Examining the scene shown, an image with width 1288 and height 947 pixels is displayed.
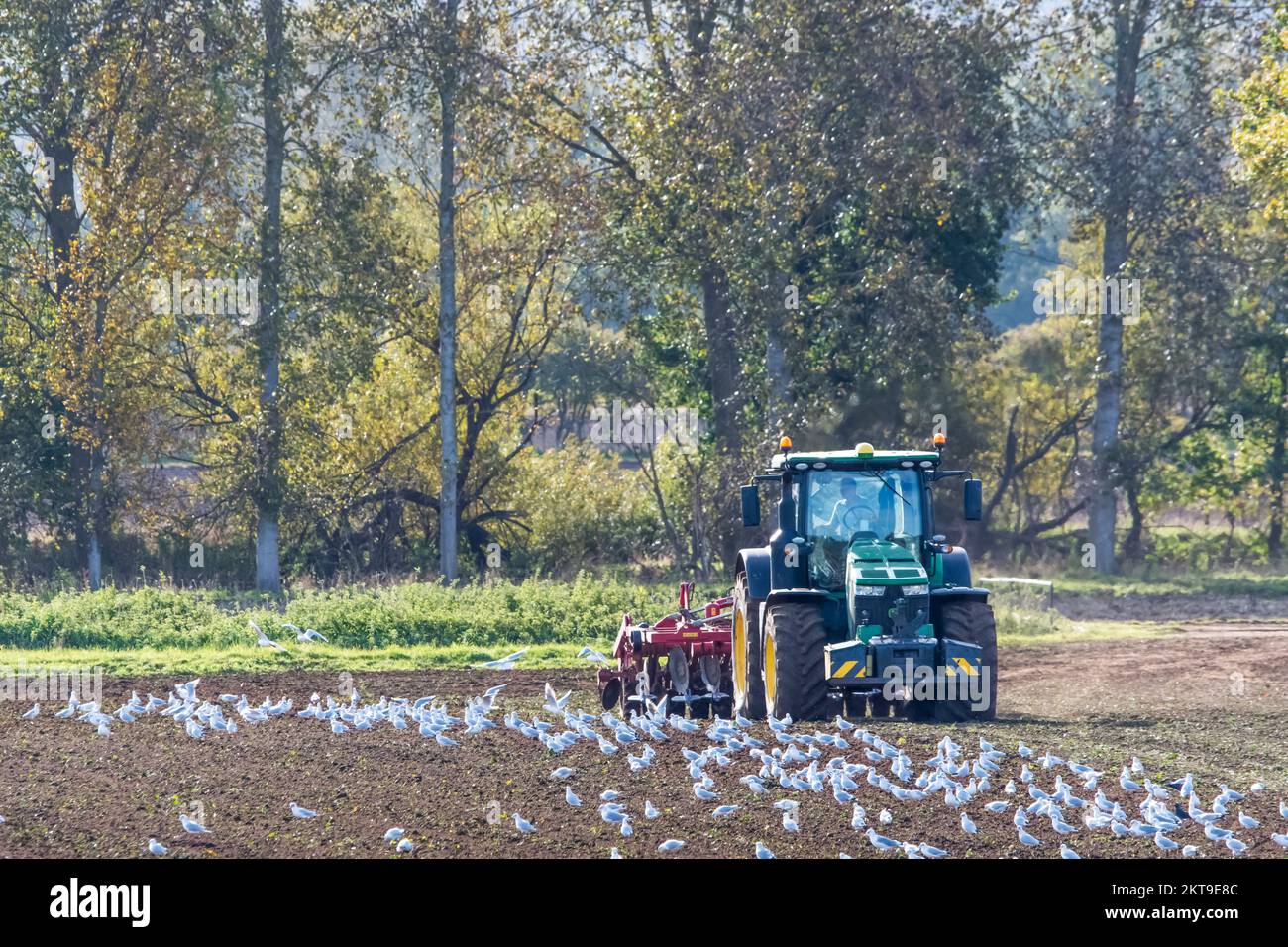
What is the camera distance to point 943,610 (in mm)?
14797

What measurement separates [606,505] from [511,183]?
25.9 feet

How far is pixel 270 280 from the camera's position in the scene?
2962 centimetres

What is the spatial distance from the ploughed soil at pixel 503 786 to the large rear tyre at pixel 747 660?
1.07 metres

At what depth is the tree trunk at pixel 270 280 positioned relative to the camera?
29.4 m

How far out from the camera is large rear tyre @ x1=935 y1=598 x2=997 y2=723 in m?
14.6

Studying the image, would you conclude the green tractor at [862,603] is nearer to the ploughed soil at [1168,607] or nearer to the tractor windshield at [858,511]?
the tractor windshield at [858,511]

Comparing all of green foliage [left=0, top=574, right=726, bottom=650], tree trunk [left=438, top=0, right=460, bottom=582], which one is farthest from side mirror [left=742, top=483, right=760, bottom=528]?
tree trunk [left=438, top=0, right=460, bottom=582]

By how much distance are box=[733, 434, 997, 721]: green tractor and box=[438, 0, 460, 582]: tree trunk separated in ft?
53.1

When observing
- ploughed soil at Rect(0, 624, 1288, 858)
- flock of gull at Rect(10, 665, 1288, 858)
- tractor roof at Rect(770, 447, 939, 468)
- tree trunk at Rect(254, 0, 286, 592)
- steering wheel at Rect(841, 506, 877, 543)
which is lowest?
ploughed soil at Rect(0, 624, 1288, 858)

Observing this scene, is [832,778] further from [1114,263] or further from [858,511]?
[1114,263]

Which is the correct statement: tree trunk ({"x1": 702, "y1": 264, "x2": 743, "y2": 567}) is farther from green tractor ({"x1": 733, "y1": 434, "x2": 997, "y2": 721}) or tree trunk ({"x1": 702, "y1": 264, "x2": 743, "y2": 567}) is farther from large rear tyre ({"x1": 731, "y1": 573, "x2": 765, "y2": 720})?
green tractor ({"x1": 733, "y1": 434, "x2": 997, "y2": 721})

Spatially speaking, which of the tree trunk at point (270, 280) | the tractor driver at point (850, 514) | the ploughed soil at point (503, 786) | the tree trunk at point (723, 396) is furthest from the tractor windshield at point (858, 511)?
the tree trunk at point (270, 280)

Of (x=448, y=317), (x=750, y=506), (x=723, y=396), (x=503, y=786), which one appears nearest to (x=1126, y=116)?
(x=723, y=396)

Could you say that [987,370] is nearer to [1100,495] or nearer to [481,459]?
[1100,495]
